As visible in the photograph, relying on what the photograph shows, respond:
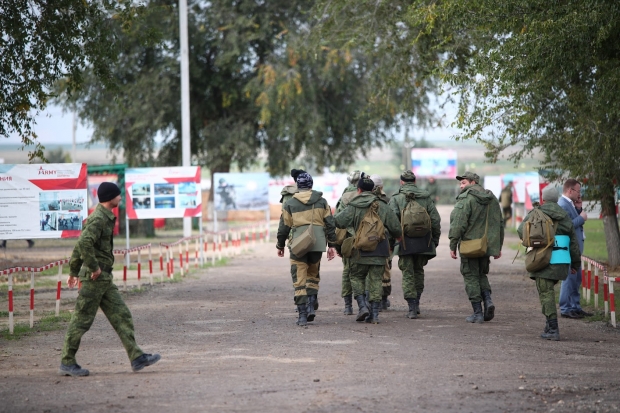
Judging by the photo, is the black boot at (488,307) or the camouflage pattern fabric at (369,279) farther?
the black boot at (488,307)

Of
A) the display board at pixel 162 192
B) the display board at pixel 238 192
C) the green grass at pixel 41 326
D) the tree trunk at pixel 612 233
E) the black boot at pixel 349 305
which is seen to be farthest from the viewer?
the display board at pixel 238 192

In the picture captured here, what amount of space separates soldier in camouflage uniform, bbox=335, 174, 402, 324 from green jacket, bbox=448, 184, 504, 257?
77 centimetres

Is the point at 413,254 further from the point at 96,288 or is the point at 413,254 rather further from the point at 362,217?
the point at 96,288

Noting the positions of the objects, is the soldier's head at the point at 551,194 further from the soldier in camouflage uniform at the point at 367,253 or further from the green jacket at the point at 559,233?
the soldier in camouflage uniform at the point at 367,253

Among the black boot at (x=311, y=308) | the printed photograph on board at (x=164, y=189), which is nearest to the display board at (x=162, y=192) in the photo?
the printed photograph on board at (x=164, y=189)

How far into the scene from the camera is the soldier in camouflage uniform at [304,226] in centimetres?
1236

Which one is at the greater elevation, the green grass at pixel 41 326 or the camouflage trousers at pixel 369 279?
the camouflage trousers at pixel 369 279

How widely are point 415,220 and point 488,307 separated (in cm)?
155

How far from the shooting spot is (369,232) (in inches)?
495

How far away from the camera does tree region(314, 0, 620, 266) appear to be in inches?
534

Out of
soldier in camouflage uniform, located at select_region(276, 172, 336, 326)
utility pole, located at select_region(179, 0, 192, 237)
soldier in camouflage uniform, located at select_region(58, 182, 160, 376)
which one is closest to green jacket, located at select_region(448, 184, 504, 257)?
soldier in camouflage uniform, located at select_region(276, 172, 336, 326)

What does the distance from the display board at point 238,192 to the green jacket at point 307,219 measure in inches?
741

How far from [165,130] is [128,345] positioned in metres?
30.6

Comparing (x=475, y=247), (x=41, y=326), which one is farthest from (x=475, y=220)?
(x=41, y=326)
